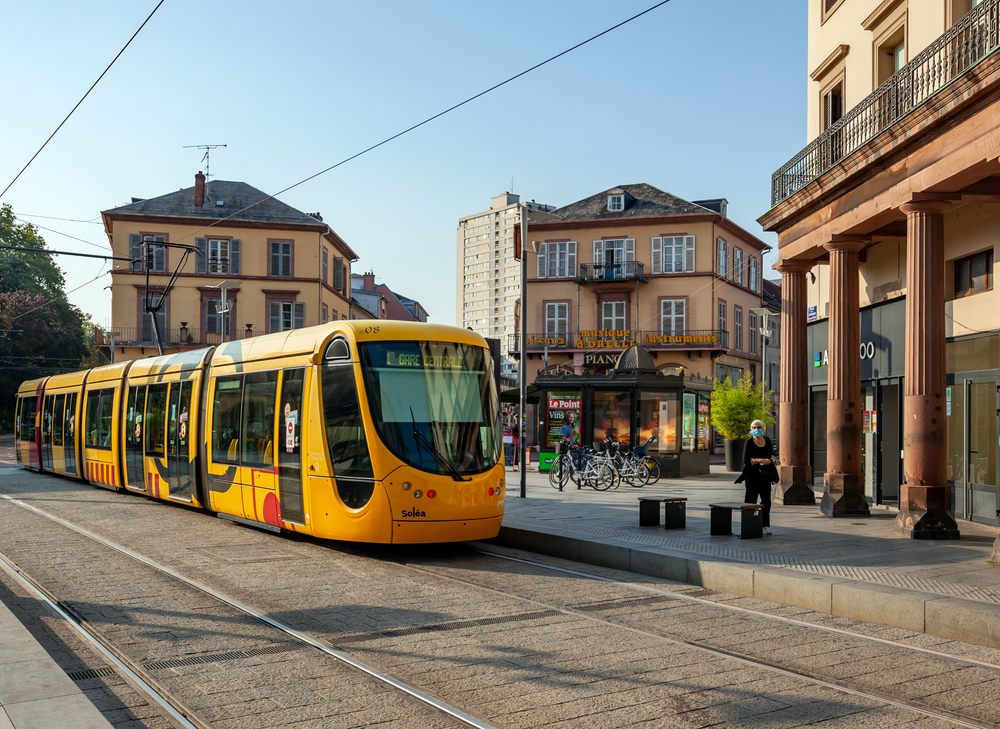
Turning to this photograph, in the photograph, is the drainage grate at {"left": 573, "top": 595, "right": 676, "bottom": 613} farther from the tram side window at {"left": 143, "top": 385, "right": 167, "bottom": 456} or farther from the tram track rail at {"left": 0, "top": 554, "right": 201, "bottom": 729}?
the tram side window at {"left": 143, "top": 385, "right": 167, "bottom": 456}

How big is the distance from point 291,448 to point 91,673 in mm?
6494

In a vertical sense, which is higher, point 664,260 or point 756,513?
point 664,260

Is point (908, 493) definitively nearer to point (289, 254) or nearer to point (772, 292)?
point (289, 254)

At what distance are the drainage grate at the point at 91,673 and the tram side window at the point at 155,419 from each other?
38.9 feet

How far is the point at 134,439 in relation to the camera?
2025cm

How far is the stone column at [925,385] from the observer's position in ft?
46.2

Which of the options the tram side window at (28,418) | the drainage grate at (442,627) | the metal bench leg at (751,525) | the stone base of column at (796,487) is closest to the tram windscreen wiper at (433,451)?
the drainage grate at (442,627)

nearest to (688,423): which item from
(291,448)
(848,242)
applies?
(848,242)

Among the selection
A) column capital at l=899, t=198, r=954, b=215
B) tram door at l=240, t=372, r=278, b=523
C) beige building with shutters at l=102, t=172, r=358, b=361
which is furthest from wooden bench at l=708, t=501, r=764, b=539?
beige building with shutters at l=102, t=172, r=358, b=361

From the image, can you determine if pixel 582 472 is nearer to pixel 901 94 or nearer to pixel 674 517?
pixel 674 517

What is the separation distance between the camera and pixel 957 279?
17.0 metres

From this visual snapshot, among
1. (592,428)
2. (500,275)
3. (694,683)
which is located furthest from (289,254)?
(500,275)

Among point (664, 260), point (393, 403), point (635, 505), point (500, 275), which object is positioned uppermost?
point (500, 275)

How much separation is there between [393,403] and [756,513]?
17.2ft
